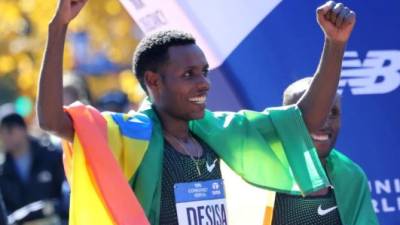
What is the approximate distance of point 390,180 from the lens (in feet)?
22.2

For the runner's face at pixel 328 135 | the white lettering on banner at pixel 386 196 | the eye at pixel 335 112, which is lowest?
the white lettering on banner at pixel 386 196

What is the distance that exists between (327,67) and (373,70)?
1020mm

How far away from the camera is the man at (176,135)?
5.28 meters

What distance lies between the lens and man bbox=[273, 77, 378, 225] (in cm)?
616

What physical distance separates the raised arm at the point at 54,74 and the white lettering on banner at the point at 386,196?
2.16 m

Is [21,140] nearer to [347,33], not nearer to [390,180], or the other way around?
[390,180]

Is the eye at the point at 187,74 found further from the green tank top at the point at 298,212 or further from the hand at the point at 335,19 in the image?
the green tank top at the point at 298,212

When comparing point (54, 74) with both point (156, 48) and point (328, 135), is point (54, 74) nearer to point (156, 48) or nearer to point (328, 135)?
point (156, 48)

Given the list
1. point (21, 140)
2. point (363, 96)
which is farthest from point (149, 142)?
point (21, 140)

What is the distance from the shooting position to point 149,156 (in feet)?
17.8

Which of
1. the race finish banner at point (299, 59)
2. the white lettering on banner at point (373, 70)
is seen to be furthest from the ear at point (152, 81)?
the white lettering on banner at point (373, 70)

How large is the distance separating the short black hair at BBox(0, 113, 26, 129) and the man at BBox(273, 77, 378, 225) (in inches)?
162

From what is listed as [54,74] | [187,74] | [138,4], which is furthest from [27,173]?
[54,74]

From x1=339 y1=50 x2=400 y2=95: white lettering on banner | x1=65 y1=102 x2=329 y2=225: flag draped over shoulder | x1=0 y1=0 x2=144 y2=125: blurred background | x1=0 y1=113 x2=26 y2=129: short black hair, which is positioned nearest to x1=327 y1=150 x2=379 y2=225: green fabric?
x1=339 y1=50 x2=400 y2=95: white lettering on banner
